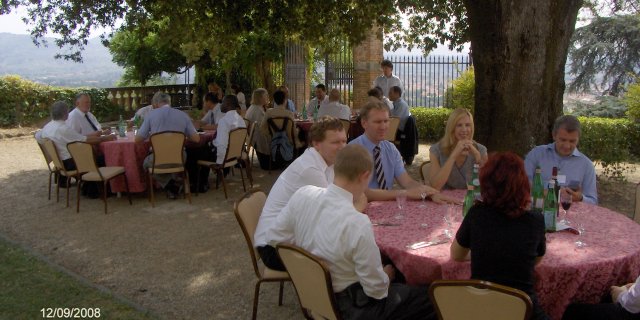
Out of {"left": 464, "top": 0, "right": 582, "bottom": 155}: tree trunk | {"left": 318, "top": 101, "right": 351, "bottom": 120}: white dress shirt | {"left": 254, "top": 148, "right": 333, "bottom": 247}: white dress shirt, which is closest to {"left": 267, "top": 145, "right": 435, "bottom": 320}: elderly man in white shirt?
{"left": 254, "top": 148, "right": 333, "bottom": 247}: white dress shirt

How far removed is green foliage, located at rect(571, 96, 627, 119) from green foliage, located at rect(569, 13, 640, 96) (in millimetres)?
5757

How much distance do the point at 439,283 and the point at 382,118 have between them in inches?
90.5

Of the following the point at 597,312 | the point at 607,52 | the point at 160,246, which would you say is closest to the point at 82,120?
the point at 160,246

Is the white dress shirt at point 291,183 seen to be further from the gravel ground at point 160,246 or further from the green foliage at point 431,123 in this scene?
the green foliage at point 431,123

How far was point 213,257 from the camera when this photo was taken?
5355 millimetres

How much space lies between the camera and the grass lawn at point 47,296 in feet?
13.3

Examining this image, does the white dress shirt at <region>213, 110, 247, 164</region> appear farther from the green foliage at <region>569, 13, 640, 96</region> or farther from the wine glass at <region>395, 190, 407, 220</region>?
the green foliage at <region>569, 13, 640, 96</region>

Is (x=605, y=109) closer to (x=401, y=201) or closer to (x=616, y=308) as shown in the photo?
(x=401, y=201)

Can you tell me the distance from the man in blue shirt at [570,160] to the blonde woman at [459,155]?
490 millimetres

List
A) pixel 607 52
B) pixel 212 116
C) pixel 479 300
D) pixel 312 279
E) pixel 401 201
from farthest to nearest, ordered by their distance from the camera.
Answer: pixel 607 52 → pixel 212 116 → pixel 401 201 → pixel 312 279 → pixel 479 300

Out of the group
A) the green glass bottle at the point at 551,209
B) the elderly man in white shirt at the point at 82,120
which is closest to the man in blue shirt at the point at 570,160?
the green glass bottle at the point at 551,209

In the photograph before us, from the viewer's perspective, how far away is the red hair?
251cm
